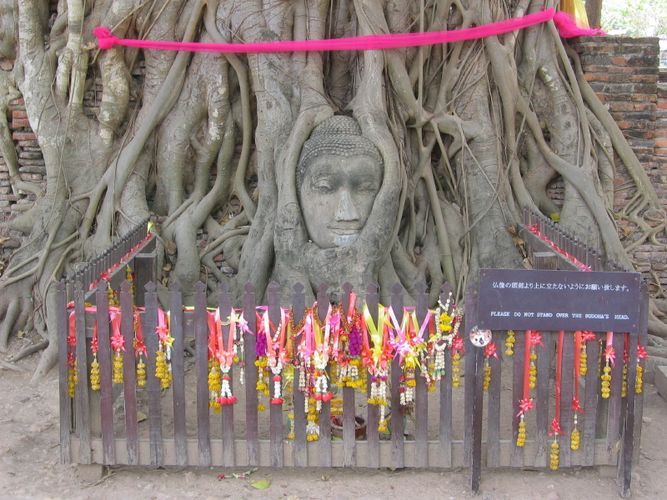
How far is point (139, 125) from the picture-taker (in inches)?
242

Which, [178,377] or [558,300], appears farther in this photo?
[178,377]

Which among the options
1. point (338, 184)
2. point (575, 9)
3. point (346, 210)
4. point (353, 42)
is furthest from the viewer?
point (575, 9)

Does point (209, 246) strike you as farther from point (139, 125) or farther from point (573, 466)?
point (573, 466)

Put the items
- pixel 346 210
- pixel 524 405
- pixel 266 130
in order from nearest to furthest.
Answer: pixel 524 405 < pixel 346 210 < pixel 266 130

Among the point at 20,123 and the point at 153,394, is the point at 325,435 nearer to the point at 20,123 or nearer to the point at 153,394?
the point at 153,394

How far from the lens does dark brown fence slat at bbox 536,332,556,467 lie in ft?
11.4

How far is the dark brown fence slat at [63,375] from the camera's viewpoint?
11.4 feet

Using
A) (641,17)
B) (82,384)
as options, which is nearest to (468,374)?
(82,384)

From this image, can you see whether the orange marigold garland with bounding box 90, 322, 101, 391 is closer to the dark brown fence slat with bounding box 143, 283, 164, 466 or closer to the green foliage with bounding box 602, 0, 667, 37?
the dark brown fence slat with bounding box 143, 283, 164, 466

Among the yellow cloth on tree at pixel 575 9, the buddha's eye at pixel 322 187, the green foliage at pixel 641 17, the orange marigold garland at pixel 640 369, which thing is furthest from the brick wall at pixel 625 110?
the green foliage at pixel 641 17

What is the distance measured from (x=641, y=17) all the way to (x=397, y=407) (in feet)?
67.5

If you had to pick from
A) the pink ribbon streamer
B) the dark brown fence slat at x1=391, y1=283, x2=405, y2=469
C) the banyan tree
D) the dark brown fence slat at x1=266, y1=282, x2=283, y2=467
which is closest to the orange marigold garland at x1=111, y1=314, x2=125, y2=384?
the dark brown fence slat at x1=266, y1=282, x2=283, y2=467

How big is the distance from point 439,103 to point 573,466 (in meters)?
3.29

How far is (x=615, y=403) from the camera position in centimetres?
350
